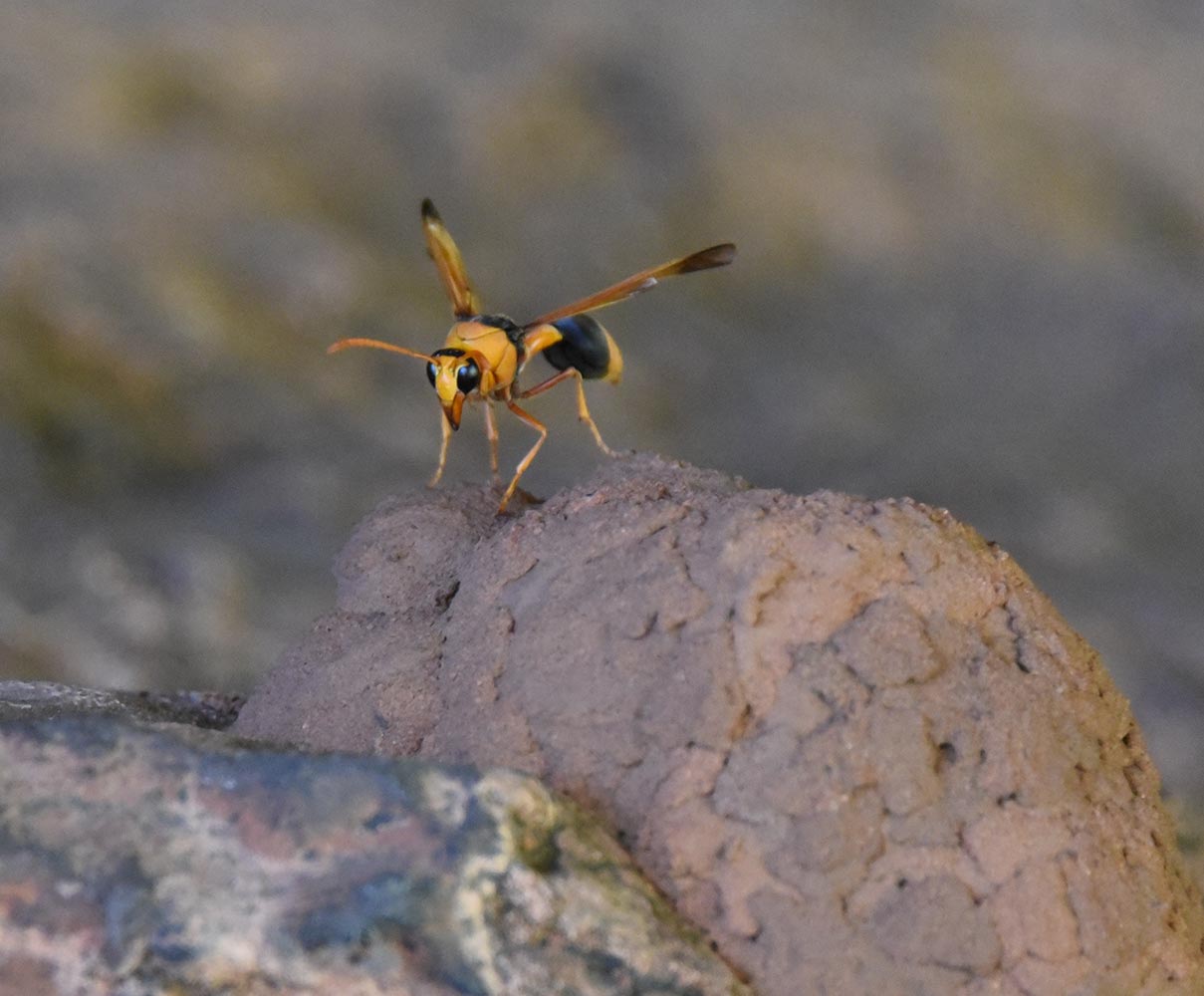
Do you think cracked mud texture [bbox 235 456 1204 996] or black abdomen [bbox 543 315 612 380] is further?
black abdomen [bbox 543 315 612 380]

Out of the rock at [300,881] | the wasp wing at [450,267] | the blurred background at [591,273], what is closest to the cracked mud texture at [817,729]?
the rock at [300,881]

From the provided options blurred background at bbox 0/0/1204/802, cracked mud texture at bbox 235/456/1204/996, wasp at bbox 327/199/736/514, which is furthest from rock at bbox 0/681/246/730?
blurred background at bbox 0/0/1204/802

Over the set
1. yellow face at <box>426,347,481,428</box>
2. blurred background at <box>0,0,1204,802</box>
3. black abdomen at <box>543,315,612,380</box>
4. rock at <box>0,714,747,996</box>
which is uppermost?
blurred background at <box>0,0,1204,802</box>

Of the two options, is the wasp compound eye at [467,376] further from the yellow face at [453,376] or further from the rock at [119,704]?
the rock at [119,704]

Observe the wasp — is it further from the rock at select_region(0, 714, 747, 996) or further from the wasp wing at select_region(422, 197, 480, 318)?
the rock at select_region(0, 714, 747, 996)

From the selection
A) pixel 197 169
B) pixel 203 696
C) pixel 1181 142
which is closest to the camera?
pixel 203 696

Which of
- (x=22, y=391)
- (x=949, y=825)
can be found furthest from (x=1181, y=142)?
(x=22, y=391)

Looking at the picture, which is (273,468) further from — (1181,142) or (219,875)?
(219,875)
